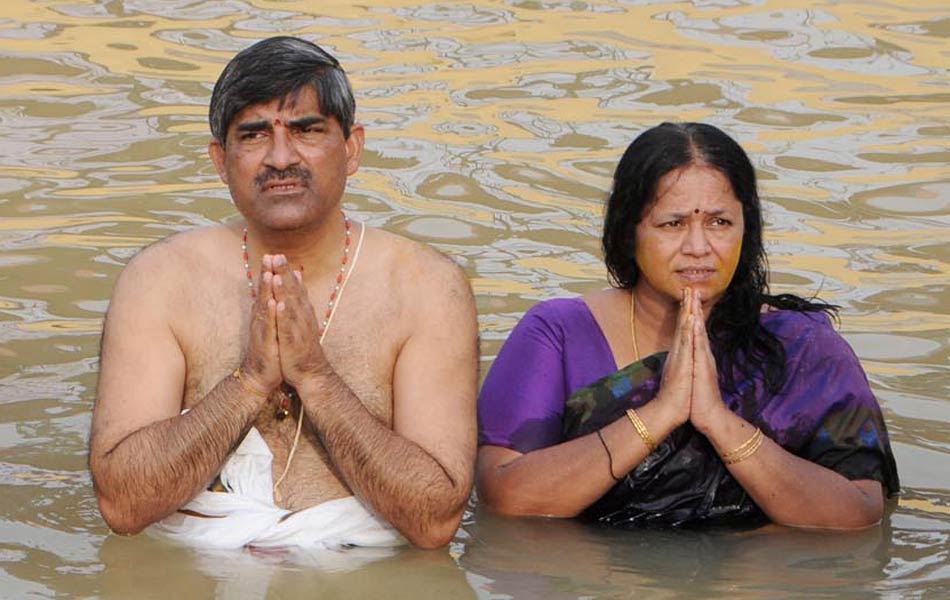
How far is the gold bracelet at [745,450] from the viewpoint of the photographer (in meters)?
5.66

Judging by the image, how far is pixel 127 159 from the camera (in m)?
10.5

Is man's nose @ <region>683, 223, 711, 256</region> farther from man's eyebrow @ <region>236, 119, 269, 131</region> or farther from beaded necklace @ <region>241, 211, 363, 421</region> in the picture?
man's eyebrow @ <region>236, 119, 269, 131</region>

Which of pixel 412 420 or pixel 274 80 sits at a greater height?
pixel 274 80

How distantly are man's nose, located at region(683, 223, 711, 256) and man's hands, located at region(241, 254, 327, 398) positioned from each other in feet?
3.85

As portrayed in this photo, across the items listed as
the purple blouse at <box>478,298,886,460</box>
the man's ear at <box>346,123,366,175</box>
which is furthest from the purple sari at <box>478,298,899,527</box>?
the man's ear at <box>346,123,366,175</box>

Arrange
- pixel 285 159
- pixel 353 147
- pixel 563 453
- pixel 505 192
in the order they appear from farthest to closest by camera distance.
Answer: pixel 505 192 < pixel 563 453 < pixel 353 147 < pixel 285 159

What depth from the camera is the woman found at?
5684 millimetres

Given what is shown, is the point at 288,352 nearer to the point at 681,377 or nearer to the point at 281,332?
the point at 281,332

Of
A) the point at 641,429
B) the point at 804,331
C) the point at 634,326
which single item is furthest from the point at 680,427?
the point at 804,331

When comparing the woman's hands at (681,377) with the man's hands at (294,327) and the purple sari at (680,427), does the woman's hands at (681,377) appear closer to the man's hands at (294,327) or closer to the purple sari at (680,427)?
the purple sari at (680,427)

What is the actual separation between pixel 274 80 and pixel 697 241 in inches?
52.6

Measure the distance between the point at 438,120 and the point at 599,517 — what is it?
208 inches

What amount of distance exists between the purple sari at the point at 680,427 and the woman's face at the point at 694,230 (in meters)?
0.31

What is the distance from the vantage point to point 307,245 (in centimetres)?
564
